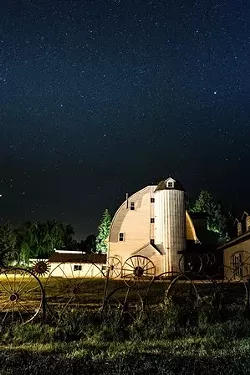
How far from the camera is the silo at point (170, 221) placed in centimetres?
3744

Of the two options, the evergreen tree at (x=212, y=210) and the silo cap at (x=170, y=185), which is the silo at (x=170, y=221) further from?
the evergreen tree at (x=212, y=210)

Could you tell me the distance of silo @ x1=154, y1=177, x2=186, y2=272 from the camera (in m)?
37.4

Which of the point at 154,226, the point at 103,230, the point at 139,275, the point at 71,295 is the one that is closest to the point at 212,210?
the point at 103,230

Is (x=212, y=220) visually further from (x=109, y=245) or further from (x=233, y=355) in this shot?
(x=233, y=355)

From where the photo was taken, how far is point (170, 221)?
37781 mm

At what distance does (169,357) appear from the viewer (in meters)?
7.91

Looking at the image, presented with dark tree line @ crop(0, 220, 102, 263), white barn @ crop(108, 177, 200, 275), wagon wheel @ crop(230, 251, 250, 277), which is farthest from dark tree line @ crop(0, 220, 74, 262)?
wagon wheel @ crop(230, 251, 250, 277)

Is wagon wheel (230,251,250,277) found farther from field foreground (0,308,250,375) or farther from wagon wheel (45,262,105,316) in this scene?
field foreground (0,308,250,375)

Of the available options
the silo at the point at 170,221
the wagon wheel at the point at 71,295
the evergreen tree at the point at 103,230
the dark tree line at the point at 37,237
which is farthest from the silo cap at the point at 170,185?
the dark tree line at the point at 37,237

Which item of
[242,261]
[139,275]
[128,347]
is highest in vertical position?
[242,261]

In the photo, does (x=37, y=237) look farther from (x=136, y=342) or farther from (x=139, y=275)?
(x=136, y=342)

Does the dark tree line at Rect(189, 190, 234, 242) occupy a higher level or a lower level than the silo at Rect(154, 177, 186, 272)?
higher

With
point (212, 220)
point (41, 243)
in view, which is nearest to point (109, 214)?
point (41, 243)

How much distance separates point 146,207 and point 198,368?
3359 cm
